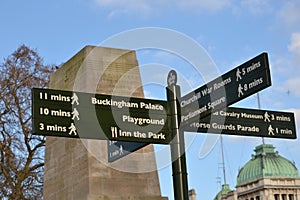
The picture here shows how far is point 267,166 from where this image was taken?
3629 inches

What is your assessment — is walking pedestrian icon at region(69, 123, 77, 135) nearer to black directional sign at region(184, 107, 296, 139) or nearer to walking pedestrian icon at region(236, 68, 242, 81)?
black directional sign at region(184, 107, 296, 139)

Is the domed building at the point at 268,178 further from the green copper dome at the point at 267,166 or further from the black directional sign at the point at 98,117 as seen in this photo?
Result: the black directional sign at the point at 98,117

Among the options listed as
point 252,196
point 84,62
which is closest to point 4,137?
point 84,62

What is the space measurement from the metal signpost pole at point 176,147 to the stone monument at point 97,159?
4.96 metres

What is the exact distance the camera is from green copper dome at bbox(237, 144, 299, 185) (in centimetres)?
9150

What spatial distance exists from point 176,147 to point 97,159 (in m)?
6.18

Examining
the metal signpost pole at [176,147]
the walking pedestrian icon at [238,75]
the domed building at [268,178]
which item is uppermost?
the domed building at [268,178]

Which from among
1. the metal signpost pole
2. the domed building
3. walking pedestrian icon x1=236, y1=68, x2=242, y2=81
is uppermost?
the domed building

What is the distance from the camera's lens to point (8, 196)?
84.8ft

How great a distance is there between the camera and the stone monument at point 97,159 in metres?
14.4

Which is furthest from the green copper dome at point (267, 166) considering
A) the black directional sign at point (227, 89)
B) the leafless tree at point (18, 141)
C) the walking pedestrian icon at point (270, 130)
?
the black directional sign at point (227, 89)

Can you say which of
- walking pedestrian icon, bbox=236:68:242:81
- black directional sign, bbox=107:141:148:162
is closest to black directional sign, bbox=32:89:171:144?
black directional sign, bbox=107:141:148:162

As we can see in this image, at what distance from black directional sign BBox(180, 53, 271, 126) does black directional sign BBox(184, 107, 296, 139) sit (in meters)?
0.17

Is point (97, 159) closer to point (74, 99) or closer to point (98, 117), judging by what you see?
point (98, 117)
